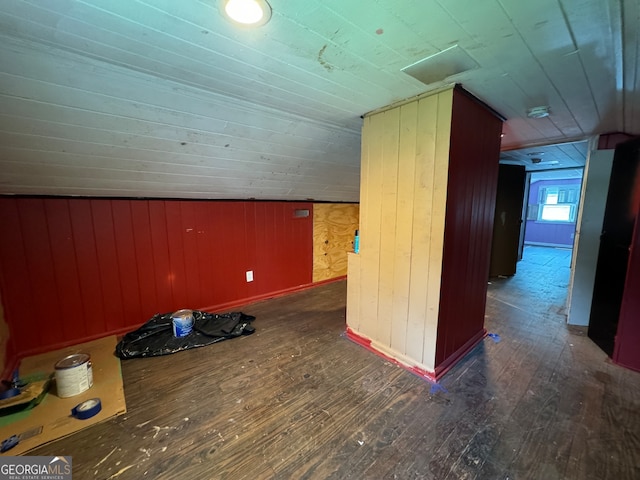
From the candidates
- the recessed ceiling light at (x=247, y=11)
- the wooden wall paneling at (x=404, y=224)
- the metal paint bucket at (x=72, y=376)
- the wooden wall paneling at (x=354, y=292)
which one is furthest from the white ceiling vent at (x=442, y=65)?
the metal paint bucket at (x=72, y=376)

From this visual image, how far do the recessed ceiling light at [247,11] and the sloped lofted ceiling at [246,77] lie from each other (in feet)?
0.12

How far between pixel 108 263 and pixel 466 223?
299 cm

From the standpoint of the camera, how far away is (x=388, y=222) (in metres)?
1.99

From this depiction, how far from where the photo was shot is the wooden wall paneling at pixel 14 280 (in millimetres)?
1933

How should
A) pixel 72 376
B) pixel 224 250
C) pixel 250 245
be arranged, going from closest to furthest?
pixel 72 376
pixel 224 250
pixel 250 245

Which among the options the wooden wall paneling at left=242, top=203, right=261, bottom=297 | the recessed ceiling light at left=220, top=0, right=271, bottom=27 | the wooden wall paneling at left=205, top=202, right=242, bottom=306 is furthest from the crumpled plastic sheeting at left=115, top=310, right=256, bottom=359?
the recessed ceiling light at left=220, top=0, right=271, bottom=27

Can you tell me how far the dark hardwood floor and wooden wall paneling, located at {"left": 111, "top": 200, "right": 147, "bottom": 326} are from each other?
605mm

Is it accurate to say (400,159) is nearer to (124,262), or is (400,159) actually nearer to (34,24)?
(34,24)

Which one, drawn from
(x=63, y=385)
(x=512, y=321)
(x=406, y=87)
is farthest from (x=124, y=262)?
(x=512, y=321)

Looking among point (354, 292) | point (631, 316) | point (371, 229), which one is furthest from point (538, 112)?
point (354, 292)

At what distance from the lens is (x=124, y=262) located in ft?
7.94

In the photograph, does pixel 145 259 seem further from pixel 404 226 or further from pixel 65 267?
pixel 404 226

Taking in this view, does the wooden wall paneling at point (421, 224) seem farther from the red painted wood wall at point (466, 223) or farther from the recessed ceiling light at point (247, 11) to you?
the recessed ceiling light at point (247, 11)

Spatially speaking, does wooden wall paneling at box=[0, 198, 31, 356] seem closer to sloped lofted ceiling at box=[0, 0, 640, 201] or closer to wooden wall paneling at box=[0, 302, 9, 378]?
wooden wall paneling at box=[0, 302, 9, 378]
